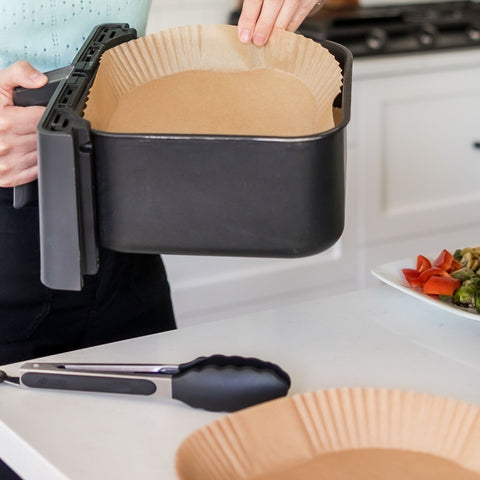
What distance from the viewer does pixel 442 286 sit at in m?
1.04

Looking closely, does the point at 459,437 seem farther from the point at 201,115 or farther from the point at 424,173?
the point at 424,173

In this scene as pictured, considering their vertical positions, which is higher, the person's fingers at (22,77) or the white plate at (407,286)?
the person's fingers at (22,77)

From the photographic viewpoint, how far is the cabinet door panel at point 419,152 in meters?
2.47

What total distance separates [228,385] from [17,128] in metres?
0.35

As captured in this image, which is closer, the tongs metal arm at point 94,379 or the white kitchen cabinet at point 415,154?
the tongs metal arm at point 94,379

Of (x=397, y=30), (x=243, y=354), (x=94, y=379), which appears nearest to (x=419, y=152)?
(x=397, y=30)

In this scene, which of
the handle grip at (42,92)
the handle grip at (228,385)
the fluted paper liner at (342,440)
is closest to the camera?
the fluted paper liner at (342,440)

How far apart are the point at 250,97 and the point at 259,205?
25cm

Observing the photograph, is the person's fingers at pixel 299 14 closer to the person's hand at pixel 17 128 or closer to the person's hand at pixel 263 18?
the person's hand at pixel 263 18

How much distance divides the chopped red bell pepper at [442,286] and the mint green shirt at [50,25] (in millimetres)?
476

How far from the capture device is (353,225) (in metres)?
2.52

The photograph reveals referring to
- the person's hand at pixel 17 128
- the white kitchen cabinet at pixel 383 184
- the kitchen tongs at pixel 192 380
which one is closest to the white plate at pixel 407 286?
the kitchen tongs at pixel 192 380

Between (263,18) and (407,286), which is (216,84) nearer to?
(263,18)

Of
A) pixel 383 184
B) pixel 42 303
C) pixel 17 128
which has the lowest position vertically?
pixel 383 184
